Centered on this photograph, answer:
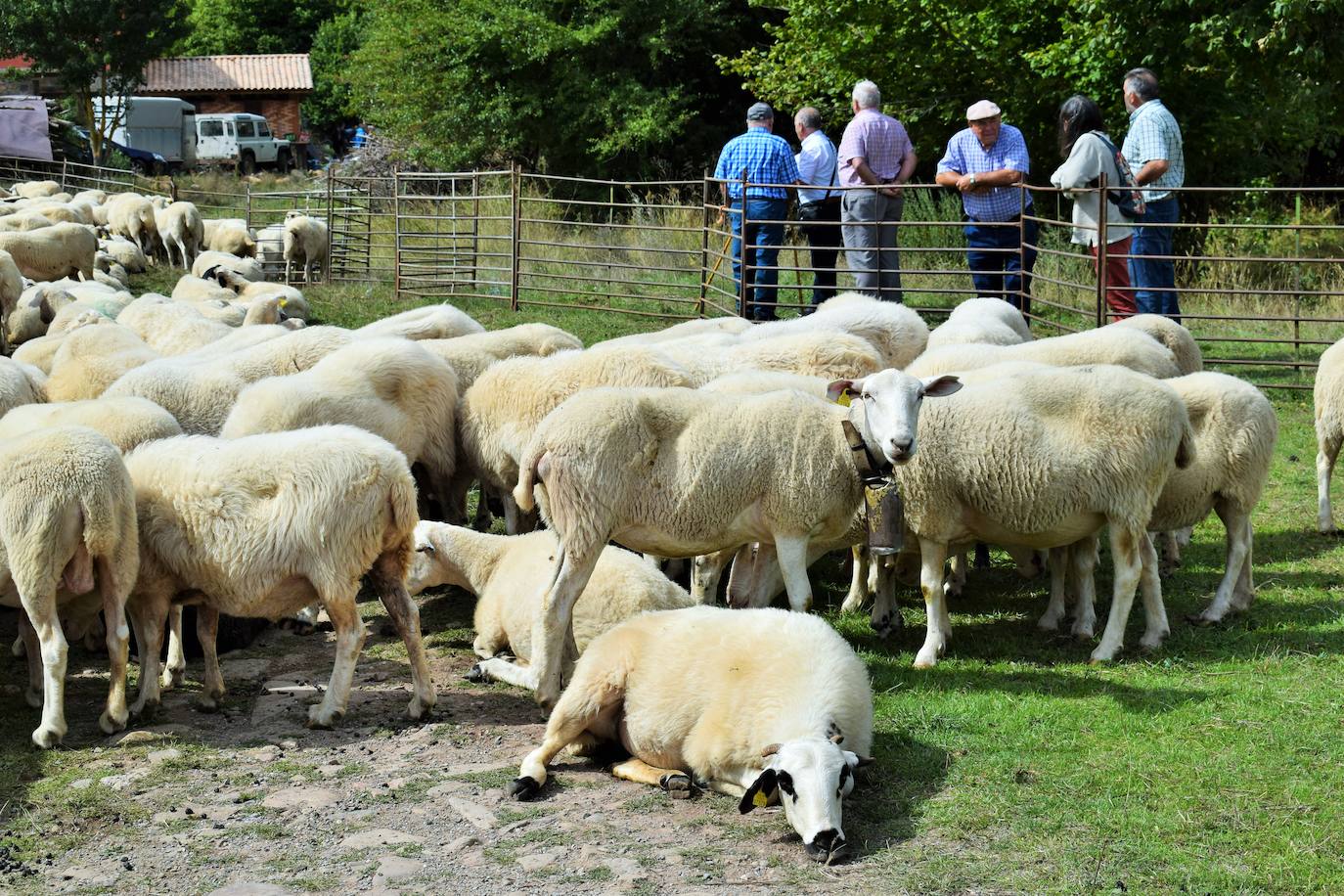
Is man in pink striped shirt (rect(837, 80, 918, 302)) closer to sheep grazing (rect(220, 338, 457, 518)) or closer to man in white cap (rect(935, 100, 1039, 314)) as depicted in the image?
man in white cap (rect(935, 100, 1039, 314))

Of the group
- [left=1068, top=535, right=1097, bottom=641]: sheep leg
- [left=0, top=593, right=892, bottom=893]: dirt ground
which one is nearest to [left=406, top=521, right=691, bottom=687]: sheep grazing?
[left=0, top=593, right=892, bottom=893]: dirt ground

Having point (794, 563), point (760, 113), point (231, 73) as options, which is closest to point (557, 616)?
point (794, 563)

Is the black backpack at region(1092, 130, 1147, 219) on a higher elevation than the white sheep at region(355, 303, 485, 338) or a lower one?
higher

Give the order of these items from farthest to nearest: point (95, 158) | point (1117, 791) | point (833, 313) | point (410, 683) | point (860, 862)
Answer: point (95, 158)
point (833, 313)
point (410, 683)
point (1117, 791)
point (860, 862)

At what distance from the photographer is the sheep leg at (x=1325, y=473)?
9.02 metres

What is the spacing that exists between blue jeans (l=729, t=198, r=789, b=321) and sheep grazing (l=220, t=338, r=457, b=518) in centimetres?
612

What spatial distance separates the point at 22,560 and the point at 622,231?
56.4 feet

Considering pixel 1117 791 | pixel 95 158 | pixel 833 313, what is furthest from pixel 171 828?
pixel 95 158

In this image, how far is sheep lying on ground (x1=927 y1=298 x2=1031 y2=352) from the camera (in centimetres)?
998

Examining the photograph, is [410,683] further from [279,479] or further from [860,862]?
[860,862]

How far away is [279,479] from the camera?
6.36m

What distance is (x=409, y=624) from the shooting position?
661cm

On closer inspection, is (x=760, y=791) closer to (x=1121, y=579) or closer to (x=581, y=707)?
(x=581, y=707)

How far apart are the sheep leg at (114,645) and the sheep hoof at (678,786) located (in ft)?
8.18
